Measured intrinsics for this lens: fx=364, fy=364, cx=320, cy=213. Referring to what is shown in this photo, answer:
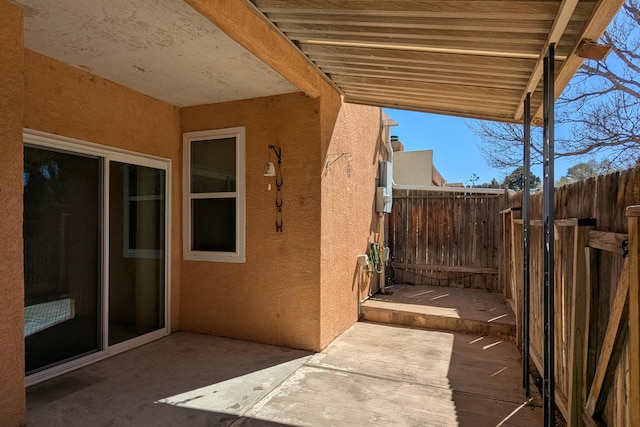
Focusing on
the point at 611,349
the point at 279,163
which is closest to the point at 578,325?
the point at 611,349

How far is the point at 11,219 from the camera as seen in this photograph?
2.43m

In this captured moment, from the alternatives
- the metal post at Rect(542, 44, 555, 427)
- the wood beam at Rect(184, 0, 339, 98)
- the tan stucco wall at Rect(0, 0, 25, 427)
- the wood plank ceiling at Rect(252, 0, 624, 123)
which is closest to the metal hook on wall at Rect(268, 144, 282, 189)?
the wood beam at Rect(184, 0, 339, 98)

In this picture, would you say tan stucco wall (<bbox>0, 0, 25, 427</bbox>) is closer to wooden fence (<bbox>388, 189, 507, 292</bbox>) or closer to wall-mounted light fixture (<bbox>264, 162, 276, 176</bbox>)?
wall-mounted light fixture (<bbox>264, 162, 276, 176</bbox>)

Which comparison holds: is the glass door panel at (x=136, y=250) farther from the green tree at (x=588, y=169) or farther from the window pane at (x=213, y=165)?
the green tree at (x=588, y=169)

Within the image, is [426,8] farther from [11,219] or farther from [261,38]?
[11,219]

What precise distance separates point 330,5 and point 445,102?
81.5 inches

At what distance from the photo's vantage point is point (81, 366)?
11.7 feet

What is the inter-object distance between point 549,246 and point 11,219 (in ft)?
11.3

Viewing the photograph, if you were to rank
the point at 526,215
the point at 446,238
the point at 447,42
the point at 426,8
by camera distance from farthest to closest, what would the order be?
1. the point at 446,238
2. the point at 526,215
3. the point at 447,42
4. the point at 426,8

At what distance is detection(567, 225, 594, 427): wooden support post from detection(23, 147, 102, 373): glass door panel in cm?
411

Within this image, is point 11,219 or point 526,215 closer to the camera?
point 11,219

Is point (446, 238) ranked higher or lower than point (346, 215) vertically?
lower

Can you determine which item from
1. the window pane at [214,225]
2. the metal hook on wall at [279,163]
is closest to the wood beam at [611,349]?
the metal hook on wall at [279,163]

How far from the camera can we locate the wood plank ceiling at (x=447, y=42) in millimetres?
2160
